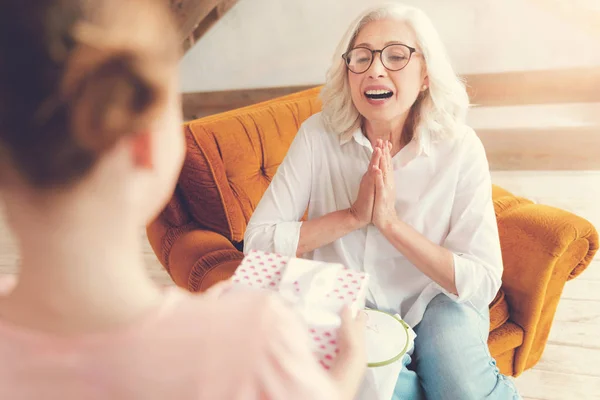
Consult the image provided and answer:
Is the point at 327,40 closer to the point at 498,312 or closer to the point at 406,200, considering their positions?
the point at 406,200

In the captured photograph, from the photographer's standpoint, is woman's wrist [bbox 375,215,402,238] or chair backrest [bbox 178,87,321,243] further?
chair backrest [bbox 178,87,321,243]

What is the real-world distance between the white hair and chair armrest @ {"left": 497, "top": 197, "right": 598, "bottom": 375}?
386 millimetres

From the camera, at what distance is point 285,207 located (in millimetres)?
1297

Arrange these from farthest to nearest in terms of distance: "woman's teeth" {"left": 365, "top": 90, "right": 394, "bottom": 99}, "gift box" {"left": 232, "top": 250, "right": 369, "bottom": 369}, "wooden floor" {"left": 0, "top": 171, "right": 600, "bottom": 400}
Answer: "wooden floor" {"left": 0, "top": 171, "right": 600, "bottom": 400}, "woman's teeth" {"left": 365, "top": 90, "right": 394, "bottom": 99}, "gift box" {"left": 232, "top": 250, "right": 369, "bottom": 369}

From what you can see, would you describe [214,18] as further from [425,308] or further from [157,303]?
[157,303]

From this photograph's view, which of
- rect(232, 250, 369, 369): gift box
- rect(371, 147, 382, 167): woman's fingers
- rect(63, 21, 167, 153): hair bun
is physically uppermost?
rect(63, 21, 167, 153): hair bun

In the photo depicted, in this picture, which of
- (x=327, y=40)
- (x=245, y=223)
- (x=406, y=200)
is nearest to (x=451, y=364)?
(x=406, y=200)

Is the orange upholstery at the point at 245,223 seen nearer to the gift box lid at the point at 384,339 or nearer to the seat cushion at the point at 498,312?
the seat cushion at the point at 498,312

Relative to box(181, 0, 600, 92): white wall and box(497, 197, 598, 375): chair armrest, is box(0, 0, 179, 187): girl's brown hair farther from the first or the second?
box(181, 0, 600, 92): white wall

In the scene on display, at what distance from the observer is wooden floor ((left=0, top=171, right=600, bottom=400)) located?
5.47 feet

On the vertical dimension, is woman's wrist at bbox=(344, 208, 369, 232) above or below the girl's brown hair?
below

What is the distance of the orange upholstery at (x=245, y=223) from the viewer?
132cm

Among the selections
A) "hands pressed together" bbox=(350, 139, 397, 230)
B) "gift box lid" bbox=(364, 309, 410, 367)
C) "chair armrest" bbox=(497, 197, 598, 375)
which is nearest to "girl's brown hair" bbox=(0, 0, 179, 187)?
"gift box lid" bbox=(364, 309, 410, 367)

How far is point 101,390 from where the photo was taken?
394 mm
